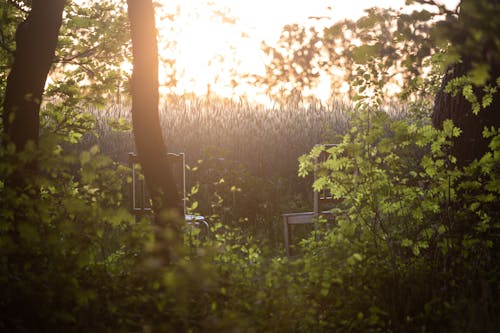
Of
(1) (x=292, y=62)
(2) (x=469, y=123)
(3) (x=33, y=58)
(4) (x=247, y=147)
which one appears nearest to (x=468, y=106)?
(2) (x=469, y=123)

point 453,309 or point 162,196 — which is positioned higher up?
point 162,196

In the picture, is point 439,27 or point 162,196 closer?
point 439,27

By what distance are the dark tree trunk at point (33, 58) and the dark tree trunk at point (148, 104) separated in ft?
2.20

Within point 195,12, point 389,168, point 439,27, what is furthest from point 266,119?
point 439,27

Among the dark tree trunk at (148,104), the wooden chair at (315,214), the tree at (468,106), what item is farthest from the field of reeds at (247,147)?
the dark tree trunk at (148,104)

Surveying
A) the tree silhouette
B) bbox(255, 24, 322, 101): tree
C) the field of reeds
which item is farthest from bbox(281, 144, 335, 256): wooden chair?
bbox(255, 24, 322, 101): tree

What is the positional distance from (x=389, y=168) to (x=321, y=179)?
546 millimetres

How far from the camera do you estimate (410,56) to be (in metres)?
2.95

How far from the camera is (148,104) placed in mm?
4090

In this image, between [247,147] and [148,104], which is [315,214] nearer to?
[148,104]

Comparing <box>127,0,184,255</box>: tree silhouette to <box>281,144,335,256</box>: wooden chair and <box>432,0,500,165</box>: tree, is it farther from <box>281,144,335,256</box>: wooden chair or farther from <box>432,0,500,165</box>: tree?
<box>281,144,335,256</box>: wooden chair

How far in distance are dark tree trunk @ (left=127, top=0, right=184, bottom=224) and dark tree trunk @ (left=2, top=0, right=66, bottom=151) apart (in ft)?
2.20

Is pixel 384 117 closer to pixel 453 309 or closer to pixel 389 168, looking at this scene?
pixel 389 168

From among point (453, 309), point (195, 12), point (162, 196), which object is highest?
point (195, 12)
